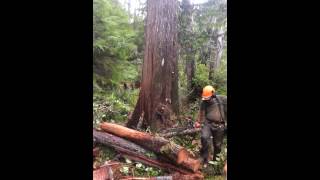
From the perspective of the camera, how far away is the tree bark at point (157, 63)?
18.6 feet

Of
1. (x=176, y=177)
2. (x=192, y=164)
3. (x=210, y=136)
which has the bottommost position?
(x=176, y=177)

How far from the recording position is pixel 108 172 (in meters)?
5.57

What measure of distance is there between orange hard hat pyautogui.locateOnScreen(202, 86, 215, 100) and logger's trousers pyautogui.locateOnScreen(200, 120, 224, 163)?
272 millimetres

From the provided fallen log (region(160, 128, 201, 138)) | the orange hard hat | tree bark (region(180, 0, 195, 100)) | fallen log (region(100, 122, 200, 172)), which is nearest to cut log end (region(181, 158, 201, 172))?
fallen log (region(100, 122, 200, 172))

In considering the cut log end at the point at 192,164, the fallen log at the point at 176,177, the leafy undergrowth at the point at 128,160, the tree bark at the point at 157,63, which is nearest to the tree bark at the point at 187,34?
the tree bark at the point at 157,63

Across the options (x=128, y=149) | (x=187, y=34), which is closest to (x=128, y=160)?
(x=128, y=149)

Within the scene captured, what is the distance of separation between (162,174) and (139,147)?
390mm

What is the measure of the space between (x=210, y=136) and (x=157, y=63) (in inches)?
39.7

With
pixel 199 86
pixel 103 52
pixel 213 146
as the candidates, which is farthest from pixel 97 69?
pixel 213 146

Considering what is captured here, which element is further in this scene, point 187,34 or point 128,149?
point 187,34

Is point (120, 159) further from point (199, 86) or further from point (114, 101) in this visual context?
point (199, 86)

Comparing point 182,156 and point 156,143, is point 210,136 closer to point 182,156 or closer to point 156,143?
point 182,156

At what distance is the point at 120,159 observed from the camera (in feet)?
18.4

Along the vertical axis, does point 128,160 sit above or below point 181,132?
below
